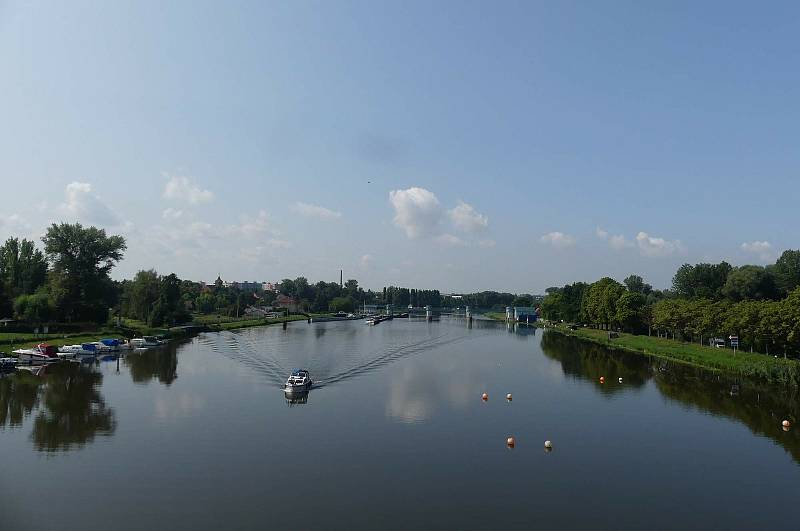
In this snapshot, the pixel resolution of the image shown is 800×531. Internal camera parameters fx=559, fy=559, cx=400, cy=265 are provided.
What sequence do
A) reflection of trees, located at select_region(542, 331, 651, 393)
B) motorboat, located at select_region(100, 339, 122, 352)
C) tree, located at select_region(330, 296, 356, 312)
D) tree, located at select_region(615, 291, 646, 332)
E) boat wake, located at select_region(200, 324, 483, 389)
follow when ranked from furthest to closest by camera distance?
tree, located at select_region(330, 296, 356, 312) → tree, located at select_region(615, 291, 646, 332) → motorboat, located at select_region(100, 339, 122, 352) → reflection of trees, located at select_region(542, 331, 651, 393) → boat wake, located at select_region(200, 324, 483, 389)

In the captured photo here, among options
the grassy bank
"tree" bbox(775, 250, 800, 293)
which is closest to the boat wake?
the grassy bank

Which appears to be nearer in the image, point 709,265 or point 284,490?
point 284,490

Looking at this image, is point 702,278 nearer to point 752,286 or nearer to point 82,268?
point 752,286

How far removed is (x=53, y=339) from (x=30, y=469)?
1721 inches

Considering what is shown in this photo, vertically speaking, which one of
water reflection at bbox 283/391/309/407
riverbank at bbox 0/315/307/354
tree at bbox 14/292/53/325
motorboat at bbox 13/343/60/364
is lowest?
water reflection at bbox 283/391/309/407

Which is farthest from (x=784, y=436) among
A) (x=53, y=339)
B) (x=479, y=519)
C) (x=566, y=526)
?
(x=53, y=339)

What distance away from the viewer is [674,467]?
82.9 feet

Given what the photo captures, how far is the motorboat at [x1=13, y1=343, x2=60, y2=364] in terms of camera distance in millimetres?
51281

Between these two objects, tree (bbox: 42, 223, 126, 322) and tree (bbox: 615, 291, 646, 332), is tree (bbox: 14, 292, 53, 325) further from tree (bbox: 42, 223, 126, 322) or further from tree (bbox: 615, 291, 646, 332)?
tree (bbox: 615, 291, 646, 332)

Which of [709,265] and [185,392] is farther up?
[709,265]

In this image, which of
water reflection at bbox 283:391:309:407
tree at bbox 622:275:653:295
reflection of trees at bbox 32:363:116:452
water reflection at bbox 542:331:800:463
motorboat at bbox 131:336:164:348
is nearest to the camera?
reflection of trees at bbox 32:363:116:452

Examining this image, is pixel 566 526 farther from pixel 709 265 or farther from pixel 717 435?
pixel 709 265

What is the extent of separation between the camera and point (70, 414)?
33.1m

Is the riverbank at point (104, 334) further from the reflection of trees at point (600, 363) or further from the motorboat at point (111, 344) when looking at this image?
the reflection of trees at point (600, 363)
